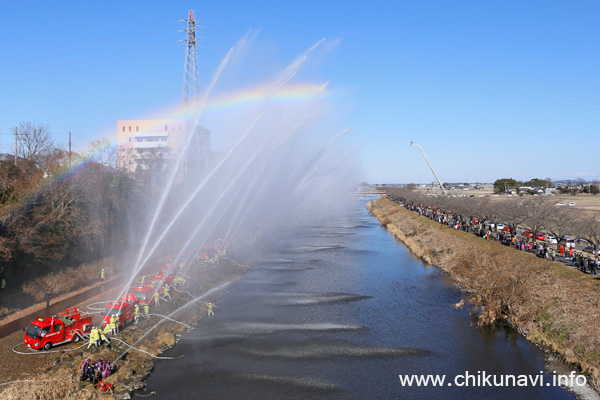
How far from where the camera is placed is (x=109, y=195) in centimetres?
4006

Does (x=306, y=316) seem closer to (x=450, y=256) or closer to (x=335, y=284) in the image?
(x=335, y=284)

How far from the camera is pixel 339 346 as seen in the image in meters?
21.4

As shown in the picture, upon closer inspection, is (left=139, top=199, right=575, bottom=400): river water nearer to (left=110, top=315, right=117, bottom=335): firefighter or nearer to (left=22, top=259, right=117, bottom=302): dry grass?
(left=110, top=315, right=117, bottom=335): firefighter

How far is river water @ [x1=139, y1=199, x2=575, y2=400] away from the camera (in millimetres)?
17234

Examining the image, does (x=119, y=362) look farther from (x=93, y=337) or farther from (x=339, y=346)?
(x=339, y=346)

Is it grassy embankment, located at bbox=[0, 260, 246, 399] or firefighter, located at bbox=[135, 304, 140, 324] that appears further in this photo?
firefighter, located at bbox=[135, 304, 140, 324]

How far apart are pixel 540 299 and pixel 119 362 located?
23726 millimetres

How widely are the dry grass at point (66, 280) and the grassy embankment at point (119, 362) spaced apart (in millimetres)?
7017

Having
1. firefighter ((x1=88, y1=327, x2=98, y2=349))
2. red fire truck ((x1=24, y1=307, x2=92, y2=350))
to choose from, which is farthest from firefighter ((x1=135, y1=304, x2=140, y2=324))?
firefighter ((x1=88, y1=327, x2=98, y2=349))

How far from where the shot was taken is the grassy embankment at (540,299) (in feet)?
65.6

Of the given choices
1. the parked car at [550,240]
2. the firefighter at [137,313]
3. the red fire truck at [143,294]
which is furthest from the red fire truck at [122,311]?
the parked car at [550,240]

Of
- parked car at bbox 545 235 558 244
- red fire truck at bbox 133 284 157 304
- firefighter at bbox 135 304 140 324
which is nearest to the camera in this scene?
firefighter at bbox 135 304 140 324

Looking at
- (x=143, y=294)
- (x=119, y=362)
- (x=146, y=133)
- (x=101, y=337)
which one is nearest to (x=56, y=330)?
(x=101, y=337)

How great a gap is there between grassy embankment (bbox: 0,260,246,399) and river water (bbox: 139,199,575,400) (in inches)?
35.6
